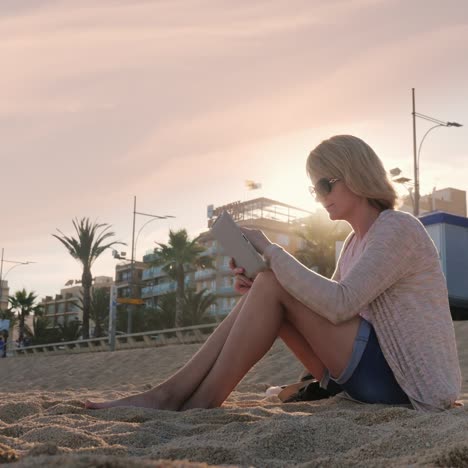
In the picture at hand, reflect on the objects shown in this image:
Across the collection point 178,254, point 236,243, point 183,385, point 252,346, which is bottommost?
point 183,385

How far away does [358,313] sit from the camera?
2.63 m

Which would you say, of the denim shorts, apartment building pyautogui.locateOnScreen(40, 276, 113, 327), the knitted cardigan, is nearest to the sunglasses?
the knitted cardigan

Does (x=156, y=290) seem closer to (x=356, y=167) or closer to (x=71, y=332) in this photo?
(x=71, y=332)

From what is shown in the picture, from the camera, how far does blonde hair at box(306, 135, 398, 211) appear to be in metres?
2.67

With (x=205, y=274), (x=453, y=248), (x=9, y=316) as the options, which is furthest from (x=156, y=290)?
(x=453, y=248)

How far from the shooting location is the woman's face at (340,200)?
2.73m

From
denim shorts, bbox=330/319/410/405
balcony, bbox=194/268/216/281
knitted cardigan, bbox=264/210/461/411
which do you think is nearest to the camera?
knitted cardigan, bbox=264/210/461/411

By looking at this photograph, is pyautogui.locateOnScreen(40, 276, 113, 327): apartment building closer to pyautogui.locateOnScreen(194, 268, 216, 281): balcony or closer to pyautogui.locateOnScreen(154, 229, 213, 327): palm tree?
pyautogui.locateOnScreen(194, 268, 216, 281): balcony

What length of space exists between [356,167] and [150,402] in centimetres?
127

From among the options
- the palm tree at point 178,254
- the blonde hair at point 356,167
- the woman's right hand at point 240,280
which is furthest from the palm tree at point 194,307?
the blonde hair at point 356,167

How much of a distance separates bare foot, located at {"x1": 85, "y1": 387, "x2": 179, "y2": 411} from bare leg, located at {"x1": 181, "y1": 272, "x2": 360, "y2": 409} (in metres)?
0.11

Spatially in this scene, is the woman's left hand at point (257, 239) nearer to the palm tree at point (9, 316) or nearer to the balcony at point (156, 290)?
the palm tree at point (9, 316)

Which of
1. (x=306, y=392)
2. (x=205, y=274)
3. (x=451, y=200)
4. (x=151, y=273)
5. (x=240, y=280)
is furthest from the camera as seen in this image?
(x=151, y=273)

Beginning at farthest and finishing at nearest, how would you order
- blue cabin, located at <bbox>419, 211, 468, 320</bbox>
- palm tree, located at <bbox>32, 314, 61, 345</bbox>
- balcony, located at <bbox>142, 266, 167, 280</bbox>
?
balcony, located at <bbox>142, 266, 167, 280</bbox> < palm tree, located at <bbox>32, 314, 61, 345</bbox> < blue cabin, located at <bbox>419, 211, 468, 320</bbox>
